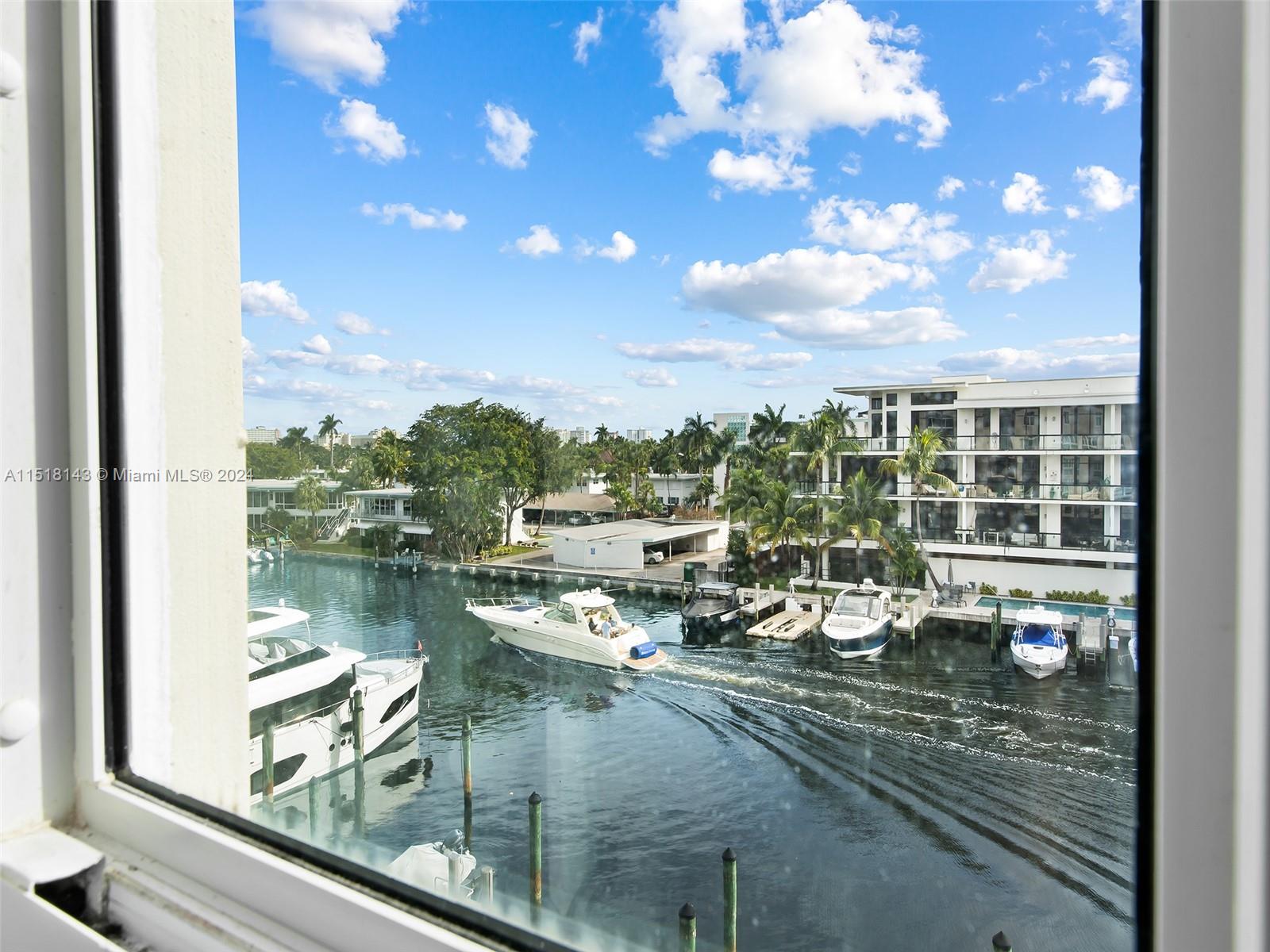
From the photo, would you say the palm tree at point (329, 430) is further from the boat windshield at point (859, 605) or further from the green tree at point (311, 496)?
the boat windshield at point (859, 605)

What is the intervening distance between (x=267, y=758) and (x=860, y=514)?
947 mm

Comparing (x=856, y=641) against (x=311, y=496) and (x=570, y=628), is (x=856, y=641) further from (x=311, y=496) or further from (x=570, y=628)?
(x=311, y=496)

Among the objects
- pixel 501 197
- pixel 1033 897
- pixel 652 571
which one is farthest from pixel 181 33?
pixel 1033 897

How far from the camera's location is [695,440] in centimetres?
112

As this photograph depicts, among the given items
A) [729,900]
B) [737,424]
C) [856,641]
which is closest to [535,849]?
[729,900]

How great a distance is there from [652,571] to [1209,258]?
1.07 m

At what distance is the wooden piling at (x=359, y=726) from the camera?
1.26 m

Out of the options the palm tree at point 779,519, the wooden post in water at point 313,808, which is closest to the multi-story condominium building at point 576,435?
the palm tree at point 779,519

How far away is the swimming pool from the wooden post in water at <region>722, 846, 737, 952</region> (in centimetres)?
55

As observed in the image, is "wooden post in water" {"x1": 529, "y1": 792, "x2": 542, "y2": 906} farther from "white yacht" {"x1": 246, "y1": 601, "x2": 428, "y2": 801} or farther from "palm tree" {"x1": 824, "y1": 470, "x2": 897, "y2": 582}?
"palm tree" {"x1": 824, "y1": 470, "x2": 897, "y2": 582}

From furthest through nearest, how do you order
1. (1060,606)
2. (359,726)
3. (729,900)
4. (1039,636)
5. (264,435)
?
(359,726) → (264,435) → (729,900) → (1039,636) → (1060,606)

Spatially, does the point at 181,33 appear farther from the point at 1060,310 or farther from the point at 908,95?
the point at 1060,310

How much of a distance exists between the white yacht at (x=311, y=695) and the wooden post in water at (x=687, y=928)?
23.7 inches

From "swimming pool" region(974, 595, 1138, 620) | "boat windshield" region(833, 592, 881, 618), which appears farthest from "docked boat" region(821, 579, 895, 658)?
"swimming pool" region(974, 595, 1138, 620)
